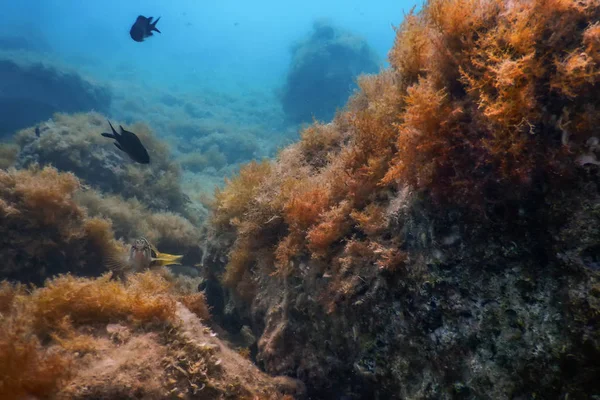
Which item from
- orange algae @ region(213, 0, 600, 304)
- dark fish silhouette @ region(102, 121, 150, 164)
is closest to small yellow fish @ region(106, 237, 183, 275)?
dark fish silhouette @ region(102, 121, 150, 164)

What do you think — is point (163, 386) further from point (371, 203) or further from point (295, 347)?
point (371, 203)

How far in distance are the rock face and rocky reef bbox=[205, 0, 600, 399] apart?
1101 inches

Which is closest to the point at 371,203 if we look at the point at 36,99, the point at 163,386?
the point at 163,386

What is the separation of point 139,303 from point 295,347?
1.76 metres

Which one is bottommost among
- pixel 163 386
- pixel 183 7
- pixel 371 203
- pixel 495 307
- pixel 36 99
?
pixel 163 386

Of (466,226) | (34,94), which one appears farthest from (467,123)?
(34,94)

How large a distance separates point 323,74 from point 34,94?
24697mm

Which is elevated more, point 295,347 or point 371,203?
point 371,203

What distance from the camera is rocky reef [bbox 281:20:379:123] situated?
31078mm

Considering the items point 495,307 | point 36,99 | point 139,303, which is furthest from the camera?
point 36,99

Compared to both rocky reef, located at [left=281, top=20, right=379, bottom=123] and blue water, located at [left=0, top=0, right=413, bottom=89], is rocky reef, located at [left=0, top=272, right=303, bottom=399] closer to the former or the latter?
rocky reef, located at [left=281, top=20, right=379, bottom=123]

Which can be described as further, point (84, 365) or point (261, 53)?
point (261, 53)

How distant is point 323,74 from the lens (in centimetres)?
3200

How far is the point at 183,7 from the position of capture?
636 ft
